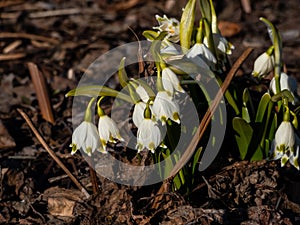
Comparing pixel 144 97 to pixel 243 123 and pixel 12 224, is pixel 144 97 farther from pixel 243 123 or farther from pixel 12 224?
pixel 12 224

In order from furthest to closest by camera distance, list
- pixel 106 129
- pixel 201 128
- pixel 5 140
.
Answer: pixel 5 140, pixel 201 128, pixel 106 129

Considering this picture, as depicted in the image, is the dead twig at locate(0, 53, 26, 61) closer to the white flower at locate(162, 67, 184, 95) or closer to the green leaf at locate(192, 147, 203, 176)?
the green leaf at locate(192, 147, 203, 176)

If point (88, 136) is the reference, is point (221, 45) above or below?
above

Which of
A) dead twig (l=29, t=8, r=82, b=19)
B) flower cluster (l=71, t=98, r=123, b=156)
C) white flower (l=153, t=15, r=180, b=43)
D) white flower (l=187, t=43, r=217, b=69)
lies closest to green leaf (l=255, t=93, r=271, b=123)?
white flower (l=187, t=43, r=217, b=69)

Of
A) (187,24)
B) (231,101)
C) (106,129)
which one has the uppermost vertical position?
(187,24)

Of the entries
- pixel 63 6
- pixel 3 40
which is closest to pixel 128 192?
pixel 3 40

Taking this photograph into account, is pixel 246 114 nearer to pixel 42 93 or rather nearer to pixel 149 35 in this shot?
pixel 149 35

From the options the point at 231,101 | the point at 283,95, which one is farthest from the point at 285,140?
the point at 231,101
